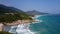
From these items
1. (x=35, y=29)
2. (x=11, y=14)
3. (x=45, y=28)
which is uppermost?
(x=11, y=14)

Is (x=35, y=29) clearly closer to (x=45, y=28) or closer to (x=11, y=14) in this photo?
(x=45, y=28)

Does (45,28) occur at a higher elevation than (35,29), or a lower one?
higher

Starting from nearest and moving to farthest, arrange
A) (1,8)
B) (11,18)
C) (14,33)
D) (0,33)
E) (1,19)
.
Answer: (0,33), (14,33), (1,19), (11,18), (1,8)

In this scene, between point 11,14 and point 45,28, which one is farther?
point 11,14

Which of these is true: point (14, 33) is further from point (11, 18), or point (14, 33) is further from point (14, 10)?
point (14, 10)

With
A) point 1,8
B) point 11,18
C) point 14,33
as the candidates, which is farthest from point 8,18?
point 14,33

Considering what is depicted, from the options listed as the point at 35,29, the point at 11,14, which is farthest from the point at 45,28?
the point at 11,14

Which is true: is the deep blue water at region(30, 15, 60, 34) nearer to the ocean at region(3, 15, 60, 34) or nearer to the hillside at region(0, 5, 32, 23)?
the ocean at region(3, 15, 60, 34)

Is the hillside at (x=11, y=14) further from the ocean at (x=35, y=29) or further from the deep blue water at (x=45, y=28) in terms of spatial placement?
the deep blue water at (x=45, y=28)

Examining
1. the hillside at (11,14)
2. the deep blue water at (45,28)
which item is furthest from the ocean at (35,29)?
the hillside at (11,14)
